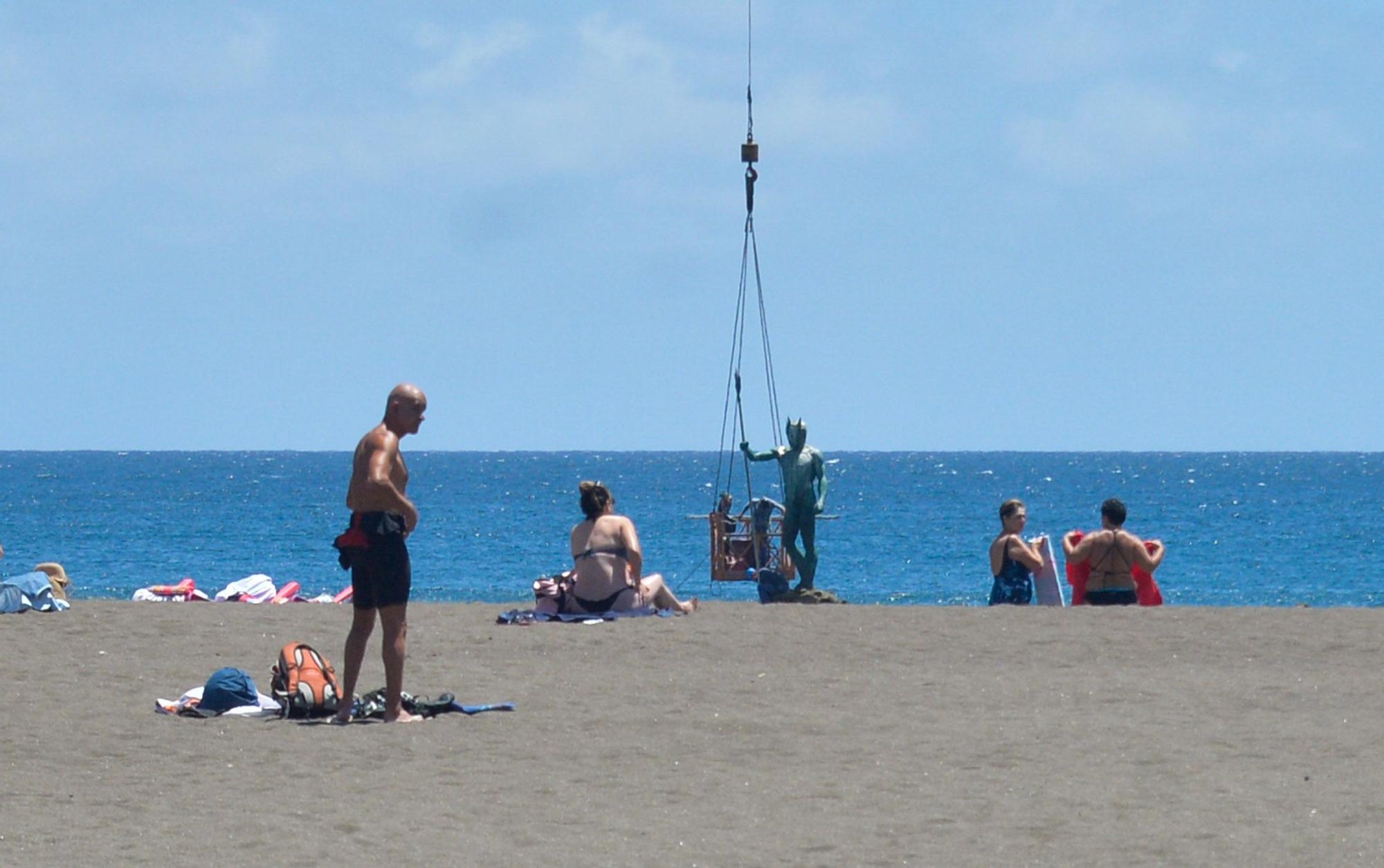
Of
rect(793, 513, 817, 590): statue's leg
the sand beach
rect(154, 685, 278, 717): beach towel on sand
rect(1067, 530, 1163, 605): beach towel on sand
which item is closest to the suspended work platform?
rect(793, 513, 817, 590): statue's leg

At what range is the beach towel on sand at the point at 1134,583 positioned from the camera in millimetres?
13703

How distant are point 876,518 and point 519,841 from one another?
6312 cm

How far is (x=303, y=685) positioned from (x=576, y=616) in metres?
3.81

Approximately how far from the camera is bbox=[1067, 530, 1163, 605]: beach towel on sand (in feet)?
45.0

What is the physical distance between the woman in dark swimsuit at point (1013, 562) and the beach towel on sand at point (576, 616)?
2.68m

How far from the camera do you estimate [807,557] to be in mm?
15750

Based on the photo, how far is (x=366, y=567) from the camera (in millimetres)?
8625

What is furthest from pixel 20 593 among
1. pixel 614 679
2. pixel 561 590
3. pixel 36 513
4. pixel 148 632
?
pixel 36 513

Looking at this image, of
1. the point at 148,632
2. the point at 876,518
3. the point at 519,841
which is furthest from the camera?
the point at 876,518

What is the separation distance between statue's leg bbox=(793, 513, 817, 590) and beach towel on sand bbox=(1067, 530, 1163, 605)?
2365 mm

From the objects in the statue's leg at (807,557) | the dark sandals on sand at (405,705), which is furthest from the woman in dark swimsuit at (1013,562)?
the dark sandals on sand at (405,705)

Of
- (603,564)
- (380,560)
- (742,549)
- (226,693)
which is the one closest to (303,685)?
(226,693)

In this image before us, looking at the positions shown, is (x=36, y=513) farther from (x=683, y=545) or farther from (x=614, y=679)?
(x=614, y=679)

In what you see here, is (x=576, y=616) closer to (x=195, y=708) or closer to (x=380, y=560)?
(x=195, y=708)
